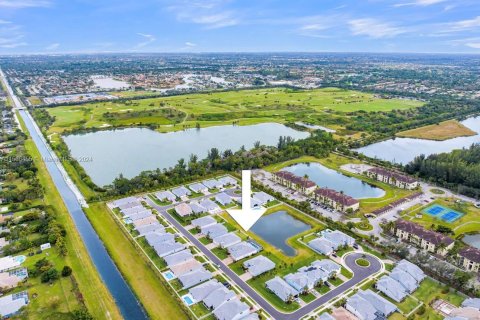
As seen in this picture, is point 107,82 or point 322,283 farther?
point 107,82

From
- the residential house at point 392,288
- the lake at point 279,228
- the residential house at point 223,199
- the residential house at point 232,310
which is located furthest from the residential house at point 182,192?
the residential house at point 392,288

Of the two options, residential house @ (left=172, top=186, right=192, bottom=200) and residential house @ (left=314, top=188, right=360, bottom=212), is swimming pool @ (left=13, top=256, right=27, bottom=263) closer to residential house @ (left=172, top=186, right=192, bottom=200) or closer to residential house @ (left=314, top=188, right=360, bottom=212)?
residential house @ (left=172, top=186, right=192, bottom=200)

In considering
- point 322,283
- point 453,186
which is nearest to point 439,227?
point 453,186

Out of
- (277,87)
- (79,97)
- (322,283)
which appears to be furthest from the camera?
(277,87)

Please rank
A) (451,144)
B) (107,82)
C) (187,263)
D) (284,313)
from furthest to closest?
1. (107,82)
2. (451,144)
3. (187,263)
4. (284,313)

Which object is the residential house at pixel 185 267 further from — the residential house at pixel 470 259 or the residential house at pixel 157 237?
the residential house at pixel 470 259

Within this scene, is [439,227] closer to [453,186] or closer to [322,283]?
[453,186]

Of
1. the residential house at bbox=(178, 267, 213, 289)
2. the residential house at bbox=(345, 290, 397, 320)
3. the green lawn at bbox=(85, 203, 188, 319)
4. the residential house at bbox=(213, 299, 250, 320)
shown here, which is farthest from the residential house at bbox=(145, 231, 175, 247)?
the residential house at bbox=(345, 290, 397, 320)
